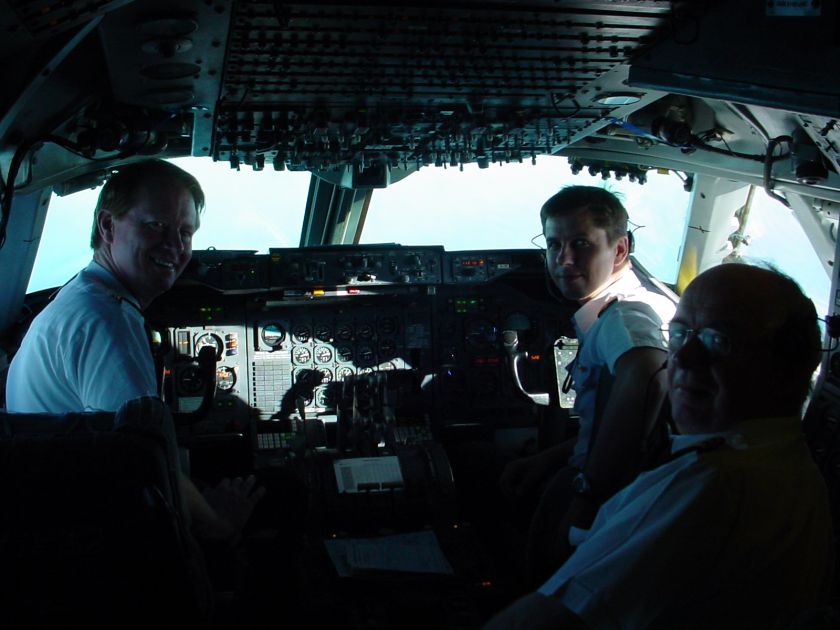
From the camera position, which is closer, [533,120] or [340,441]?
[533,120]

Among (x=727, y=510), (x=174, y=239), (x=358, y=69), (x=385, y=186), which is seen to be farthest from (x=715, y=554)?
(x=385, y=186)

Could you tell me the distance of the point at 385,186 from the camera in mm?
3719

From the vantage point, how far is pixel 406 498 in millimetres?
3320

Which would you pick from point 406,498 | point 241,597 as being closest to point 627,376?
point 241,597

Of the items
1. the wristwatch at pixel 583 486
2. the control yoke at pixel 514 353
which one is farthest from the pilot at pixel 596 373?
the control yoke at pixel 514 353

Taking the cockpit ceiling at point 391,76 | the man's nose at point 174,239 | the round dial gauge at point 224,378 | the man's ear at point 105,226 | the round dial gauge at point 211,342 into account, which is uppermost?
the cockpit ceiling at point 391,76

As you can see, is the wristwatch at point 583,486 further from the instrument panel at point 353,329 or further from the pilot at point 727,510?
the instrument panel at point 353,329

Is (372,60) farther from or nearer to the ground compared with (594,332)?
farther from the ground

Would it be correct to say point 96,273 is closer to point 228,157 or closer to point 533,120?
point 228,157

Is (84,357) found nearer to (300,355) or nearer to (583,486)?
(583,486)

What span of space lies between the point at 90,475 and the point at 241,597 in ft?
4.33

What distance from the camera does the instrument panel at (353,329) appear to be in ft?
13.3

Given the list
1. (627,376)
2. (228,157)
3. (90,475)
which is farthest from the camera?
(228,157)

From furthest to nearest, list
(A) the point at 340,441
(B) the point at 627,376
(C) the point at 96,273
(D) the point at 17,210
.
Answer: (A) the point at 340,441 < (D) the point at 17,210 < (B) the point at 627,376 < (C) the point at 96,273
